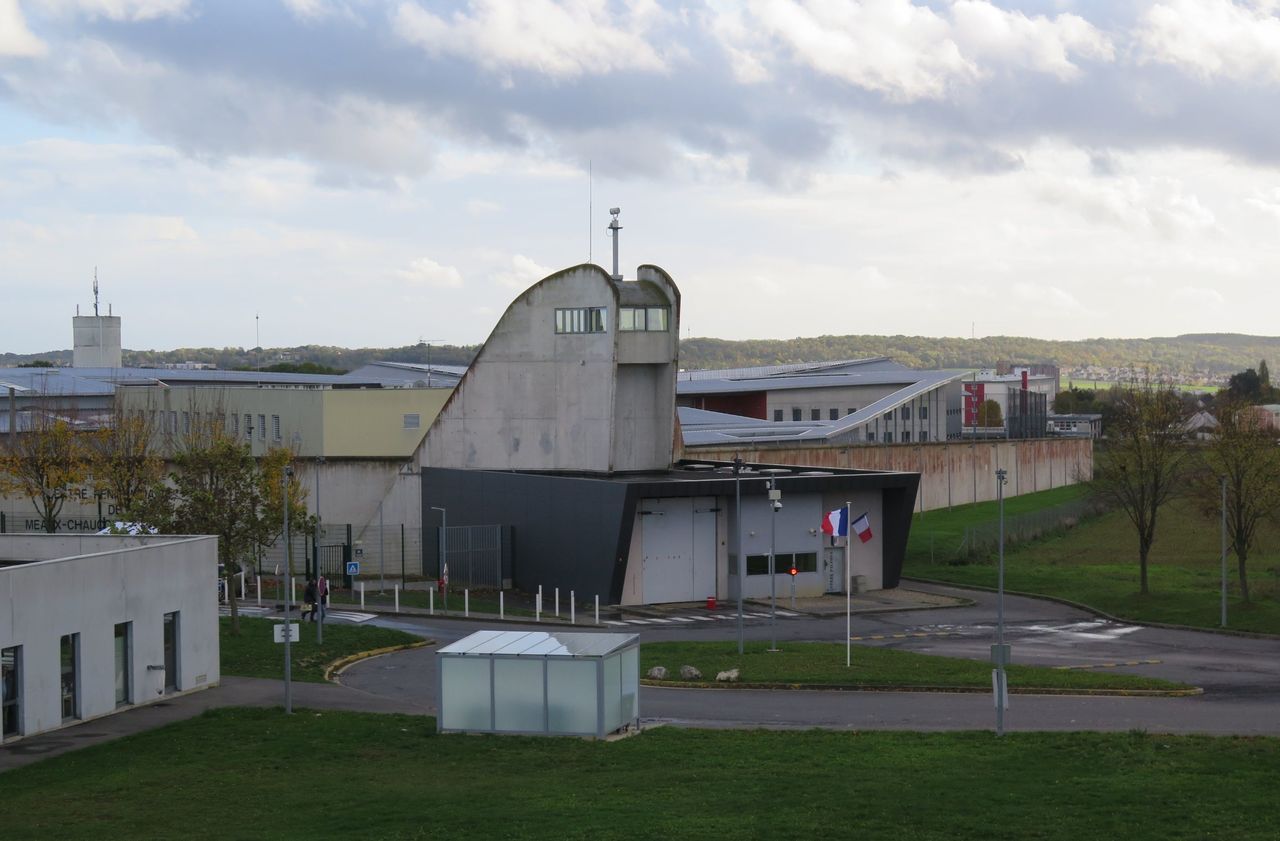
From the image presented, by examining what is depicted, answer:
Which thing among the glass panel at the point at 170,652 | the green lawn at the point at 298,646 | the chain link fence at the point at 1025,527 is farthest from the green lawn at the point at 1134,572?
the glass panel at the point at 170,652

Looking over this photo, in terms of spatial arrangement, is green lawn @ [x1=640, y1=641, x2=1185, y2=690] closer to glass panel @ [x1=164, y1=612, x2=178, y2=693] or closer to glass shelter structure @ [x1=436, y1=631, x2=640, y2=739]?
glass shelter structure @ [x1=436, y1=631, x2=640, y2=739]

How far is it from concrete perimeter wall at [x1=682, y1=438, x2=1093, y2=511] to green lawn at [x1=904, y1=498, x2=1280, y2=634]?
469 centimetres

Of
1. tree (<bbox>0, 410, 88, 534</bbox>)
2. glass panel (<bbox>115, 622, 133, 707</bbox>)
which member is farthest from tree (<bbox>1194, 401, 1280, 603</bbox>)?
tree (<bbox>0, 410, 88, 534</bbox>)

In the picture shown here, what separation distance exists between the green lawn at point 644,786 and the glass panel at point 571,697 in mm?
487

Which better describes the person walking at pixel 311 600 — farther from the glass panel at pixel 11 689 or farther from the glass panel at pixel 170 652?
the glass panel at pixel 11 689

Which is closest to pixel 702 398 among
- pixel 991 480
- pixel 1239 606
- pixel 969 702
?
pixel 991 480

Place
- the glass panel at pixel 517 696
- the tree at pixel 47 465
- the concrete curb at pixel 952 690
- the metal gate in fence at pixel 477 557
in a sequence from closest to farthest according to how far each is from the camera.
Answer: the glass panel at pixel 517 696 → the concrete curb at pixel 952 690 → the metal gate in fence at pixel 477 557 → the tree at pixel 47 465

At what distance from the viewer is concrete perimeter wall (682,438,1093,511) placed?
73625mm

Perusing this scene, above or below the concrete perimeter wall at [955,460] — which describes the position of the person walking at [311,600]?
below

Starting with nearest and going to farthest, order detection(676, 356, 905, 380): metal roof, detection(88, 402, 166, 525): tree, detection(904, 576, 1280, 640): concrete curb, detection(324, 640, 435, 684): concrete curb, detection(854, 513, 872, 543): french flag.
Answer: detection(324, 640, 435, 684): concrete curb
detection(904, 576, 1280, 640): concrete curb
detection(854, 513, 872, 543): french flag
detection(88, 402, 166, 525): tree
detection(676, 356, 905, 380): metal roof

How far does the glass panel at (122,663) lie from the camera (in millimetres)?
30438

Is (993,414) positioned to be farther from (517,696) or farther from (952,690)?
(517,696)

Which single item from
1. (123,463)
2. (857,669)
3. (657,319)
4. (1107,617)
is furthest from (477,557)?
(857,669)

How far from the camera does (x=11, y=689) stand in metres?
27.5
